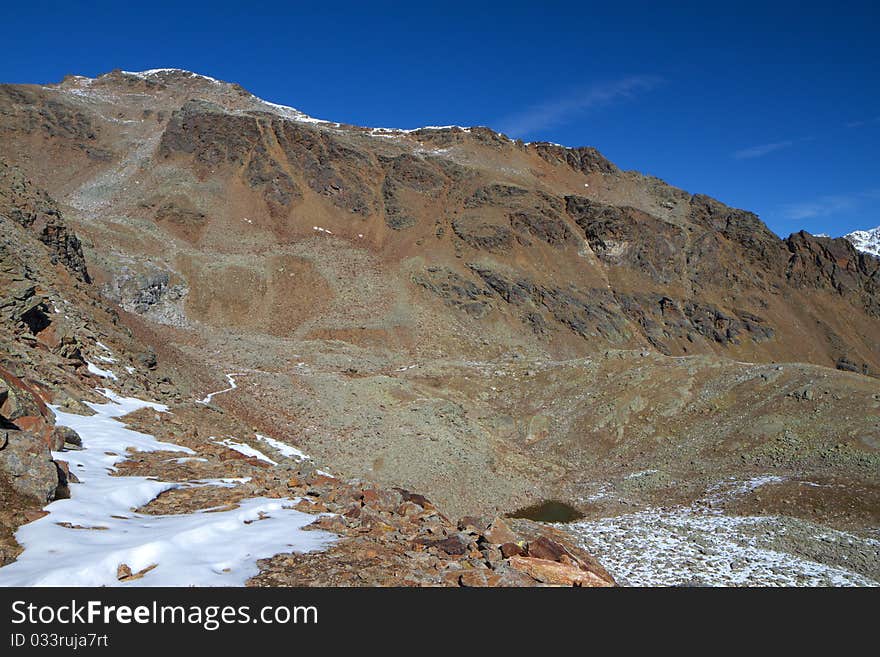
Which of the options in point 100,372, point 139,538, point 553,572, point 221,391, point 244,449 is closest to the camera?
point 139,538

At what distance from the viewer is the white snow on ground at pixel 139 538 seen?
4.94 m

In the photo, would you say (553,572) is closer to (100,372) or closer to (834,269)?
(100,372)

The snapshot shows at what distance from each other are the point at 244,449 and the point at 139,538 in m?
8.39

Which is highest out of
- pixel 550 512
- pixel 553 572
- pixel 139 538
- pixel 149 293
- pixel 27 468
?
pixel 149 293

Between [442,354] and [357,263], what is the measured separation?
1836cm

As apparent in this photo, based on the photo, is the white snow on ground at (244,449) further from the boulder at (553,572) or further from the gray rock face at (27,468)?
the boulder at (553,572)

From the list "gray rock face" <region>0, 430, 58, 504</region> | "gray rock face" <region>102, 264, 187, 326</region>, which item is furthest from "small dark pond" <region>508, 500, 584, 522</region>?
"gray rock face" <region>102, 264, 187, 326</region>

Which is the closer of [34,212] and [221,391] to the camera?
[34,212]

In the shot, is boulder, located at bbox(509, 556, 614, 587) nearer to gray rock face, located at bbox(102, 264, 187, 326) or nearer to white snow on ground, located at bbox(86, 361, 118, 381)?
white snow on ground, located at bbox(86, 361, 118, 381)

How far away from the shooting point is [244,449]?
14.1 metres

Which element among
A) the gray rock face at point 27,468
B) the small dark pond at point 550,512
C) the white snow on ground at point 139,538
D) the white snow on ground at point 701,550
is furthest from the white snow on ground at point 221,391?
the white snow on ground at point 701,550

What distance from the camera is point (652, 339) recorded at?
65.9 metres

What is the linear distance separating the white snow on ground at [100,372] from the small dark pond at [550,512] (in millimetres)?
15611

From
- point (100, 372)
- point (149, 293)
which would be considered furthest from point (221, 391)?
point (149, 293)
